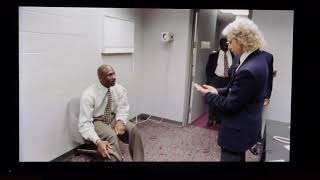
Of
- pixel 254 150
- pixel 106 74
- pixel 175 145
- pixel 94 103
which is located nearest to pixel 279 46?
pixel 254 150

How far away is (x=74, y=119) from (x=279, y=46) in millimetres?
1205

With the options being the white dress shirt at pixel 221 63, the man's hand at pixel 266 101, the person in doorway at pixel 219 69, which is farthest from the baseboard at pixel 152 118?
the man's hand at pixel 266 101

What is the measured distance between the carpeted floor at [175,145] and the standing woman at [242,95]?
0.07 m

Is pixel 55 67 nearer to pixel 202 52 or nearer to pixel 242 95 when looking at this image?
pixel 202 52

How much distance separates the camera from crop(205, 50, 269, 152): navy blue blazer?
58.0 inches

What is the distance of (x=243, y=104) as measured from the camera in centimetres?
151

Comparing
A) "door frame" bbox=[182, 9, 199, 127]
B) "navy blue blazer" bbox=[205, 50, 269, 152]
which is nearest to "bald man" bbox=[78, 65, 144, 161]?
"door frame" bbox=[182, 9, 199, 127]

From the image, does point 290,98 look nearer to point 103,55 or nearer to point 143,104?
point 143,104

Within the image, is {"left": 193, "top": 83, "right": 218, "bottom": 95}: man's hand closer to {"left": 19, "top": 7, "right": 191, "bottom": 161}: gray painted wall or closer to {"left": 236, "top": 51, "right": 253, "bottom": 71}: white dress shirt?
{"left": 19, "top": 7, "right": 191, "bottom": 161}: gray painted wall

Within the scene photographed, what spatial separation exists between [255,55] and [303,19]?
16.4 inches

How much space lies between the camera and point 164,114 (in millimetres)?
1803

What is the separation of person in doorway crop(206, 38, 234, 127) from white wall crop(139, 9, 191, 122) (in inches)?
7.2

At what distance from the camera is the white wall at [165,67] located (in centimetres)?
166

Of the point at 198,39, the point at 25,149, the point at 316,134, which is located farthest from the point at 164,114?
the point at 316,134
